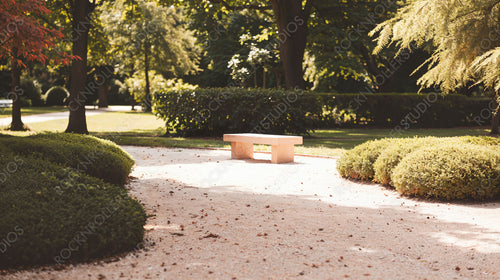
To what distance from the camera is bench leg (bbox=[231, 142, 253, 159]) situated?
40.2 feet

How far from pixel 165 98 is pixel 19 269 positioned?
14020mm

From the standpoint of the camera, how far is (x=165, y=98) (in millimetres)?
18000

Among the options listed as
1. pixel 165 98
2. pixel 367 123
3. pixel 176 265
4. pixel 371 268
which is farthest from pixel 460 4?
pixel 367 123

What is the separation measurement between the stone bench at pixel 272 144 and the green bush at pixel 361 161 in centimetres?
200

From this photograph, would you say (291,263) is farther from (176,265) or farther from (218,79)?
(218,79)

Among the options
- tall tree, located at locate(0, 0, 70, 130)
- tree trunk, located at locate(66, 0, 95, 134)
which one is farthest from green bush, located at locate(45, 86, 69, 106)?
tall tree, located at locate(0, 0, 70, 130)

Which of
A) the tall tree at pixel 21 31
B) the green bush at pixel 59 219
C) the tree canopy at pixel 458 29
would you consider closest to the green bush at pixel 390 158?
the tree canopy at pixel 458 29

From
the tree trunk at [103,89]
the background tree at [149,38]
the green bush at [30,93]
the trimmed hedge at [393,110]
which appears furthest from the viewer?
the tree trunk at [103,89]

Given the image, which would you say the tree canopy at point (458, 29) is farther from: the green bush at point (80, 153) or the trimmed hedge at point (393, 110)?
the trimmed hedge at point (393, 110)

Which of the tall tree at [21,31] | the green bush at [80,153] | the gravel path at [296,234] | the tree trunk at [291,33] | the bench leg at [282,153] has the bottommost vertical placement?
the gravel path at [296,234]

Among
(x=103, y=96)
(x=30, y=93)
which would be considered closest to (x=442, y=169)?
(x=103, y=96)

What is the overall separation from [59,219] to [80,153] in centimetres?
267

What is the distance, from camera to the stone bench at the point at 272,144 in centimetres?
1129

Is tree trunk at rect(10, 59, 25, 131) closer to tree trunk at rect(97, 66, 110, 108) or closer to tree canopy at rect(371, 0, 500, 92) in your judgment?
tree canopy at rect(371, 0, 500, 92)
